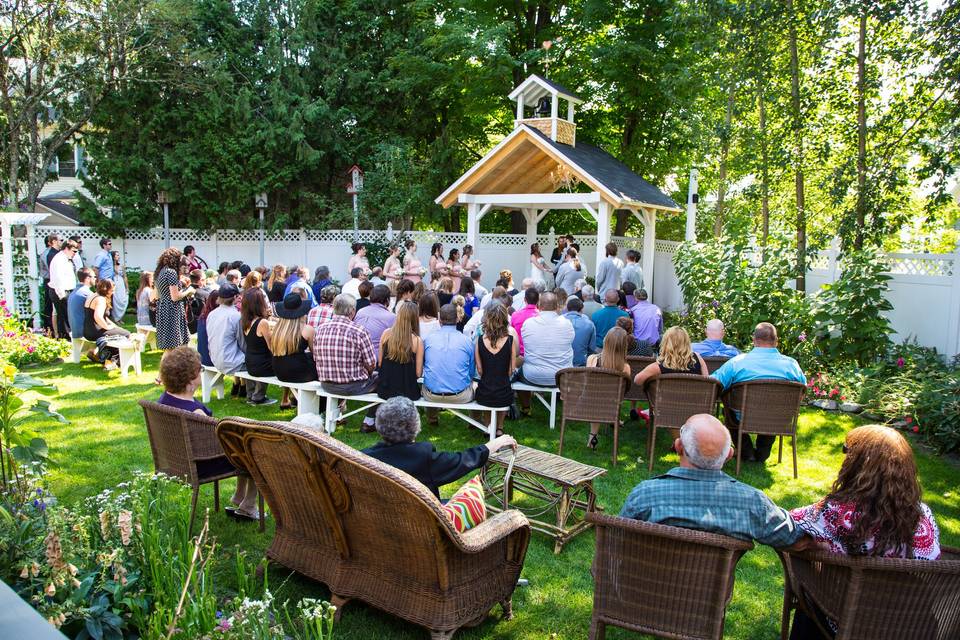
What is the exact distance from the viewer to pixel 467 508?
360 centimetres

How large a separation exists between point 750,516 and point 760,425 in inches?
128

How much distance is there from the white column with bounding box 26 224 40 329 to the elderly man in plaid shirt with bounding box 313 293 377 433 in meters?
7.74

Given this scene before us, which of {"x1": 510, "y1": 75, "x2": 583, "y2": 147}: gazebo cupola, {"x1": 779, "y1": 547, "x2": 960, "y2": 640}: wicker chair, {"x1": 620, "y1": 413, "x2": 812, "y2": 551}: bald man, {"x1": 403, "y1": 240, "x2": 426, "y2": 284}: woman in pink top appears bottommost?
{"x1": 779, "y1": 547, "x2": 960, "y2": 640}: wicker chair

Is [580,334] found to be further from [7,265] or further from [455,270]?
[7,265]

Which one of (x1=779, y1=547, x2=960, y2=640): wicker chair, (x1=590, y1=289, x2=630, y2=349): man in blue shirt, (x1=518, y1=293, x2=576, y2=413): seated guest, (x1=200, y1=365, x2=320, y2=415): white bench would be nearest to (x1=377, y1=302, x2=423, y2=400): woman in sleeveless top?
(x1=200, y1=365, x2=320, y2=415): white bench

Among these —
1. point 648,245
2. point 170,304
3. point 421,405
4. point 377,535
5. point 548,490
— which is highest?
point 648,245

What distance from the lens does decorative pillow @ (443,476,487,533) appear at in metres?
3.49

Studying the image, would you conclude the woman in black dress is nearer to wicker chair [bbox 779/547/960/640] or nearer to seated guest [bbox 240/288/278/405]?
seated guest [bbox 240/288/278/405]

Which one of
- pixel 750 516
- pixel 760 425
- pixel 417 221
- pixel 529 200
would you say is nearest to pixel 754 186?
pixel 529 200

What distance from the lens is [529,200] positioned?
14.3 meters

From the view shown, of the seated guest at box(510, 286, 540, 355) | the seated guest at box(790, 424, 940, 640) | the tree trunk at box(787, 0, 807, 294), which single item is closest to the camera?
the seated guest at box(790, 424, 940, 640)

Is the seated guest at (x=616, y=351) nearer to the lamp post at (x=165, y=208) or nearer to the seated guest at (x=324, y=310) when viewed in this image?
the seated guest at (x=324, y=310)

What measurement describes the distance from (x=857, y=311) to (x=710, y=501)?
21.2ft

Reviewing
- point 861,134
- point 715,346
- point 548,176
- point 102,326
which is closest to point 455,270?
point 548,176
